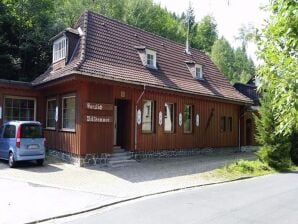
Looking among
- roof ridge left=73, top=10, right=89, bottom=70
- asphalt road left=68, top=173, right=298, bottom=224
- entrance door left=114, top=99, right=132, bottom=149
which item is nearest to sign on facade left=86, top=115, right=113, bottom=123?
entrance door left=114, top=99, right=132, bottom=149

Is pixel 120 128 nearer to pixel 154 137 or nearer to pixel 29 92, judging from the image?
pixel 154 137

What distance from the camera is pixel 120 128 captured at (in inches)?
734

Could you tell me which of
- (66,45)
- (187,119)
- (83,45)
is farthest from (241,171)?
(66,45)

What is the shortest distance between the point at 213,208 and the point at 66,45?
12027 mm

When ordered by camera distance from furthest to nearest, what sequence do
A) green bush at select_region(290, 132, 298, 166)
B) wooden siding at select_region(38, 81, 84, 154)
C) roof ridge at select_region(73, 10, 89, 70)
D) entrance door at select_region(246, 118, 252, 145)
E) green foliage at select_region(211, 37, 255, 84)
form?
green foliage at select_region(211, 37, 255, 84)
entrance door at select_region(246, 118, 252, 145)
green bush at select_region(290, 132, 298, 166)
wooden siding at select_region(38, 81, 84, 154)
roof ridge at select_region(73, 10, 89, 70)

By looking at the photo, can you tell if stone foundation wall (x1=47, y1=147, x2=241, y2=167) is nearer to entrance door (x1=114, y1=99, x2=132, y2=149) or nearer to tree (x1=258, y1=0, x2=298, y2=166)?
entrance door (x1=114, y1=99, x2=132, y2=149)

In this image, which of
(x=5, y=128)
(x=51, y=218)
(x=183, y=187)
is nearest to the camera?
(x=51, y=218)

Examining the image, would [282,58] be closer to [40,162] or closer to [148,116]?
[40,162]

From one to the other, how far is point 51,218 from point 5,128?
9.37m

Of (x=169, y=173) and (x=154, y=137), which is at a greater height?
(x=154, y=137)

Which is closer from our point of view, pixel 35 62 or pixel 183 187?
pixel 183 187

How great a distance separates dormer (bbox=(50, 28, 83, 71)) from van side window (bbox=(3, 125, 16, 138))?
162 inches

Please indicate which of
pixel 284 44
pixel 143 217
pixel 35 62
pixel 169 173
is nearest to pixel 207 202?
pixel 143 217

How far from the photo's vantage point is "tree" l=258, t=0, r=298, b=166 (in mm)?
3630
